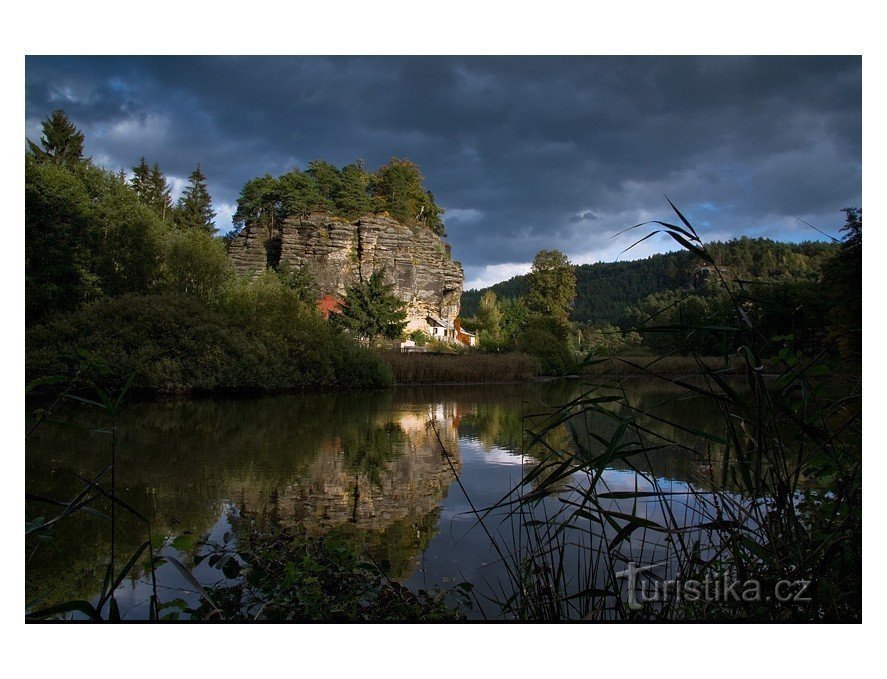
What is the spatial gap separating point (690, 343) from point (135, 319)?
12442 mm

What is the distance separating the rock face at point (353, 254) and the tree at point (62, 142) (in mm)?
12370

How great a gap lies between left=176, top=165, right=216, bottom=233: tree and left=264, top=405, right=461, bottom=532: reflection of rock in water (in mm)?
40222

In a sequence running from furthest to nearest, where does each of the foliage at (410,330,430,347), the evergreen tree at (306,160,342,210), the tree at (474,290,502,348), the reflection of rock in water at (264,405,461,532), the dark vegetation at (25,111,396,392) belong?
the tree at (474,290,502,348) < the evergreen tree at (306,160,342,210) < the foliage at (410,330,430,347) < the dark vegetation at (25,111,396,392) < the reflection of rock in water at (264,405,461,532)

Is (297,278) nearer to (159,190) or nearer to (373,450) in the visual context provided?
(159,190)

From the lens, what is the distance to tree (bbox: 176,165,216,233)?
41.6m

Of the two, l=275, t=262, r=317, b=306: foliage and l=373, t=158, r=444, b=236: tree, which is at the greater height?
l=373, t=158, r=444, b=236: tree

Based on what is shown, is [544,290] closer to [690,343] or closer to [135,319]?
[135,319]

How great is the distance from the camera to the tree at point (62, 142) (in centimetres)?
2014

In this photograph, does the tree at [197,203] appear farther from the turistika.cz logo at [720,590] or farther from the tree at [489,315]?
the turistika.cz logo at [720,590]

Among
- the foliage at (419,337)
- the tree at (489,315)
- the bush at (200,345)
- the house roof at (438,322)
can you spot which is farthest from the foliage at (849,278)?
the house roof at (438,322)

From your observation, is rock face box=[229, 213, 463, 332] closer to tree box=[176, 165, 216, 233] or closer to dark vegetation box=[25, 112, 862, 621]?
dark vegetation box=[25, 112, 862, 621]

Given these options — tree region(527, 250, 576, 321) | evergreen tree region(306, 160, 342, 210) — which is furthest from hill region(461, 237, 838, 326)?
evergreen tree region(306, 160, 342, 210)

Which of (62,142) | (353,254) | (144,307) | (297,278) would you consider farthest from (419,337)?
(144,307)
